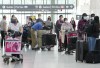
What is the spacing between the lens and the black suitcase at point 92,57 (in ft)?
39.5

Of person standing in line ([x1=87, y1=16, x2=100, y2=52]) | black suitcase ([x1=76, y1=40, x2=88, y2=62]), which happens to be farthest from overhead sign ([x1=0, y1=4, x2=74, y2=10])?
person standing in line ([x1=87, y1=16, x2=100, y2=52])

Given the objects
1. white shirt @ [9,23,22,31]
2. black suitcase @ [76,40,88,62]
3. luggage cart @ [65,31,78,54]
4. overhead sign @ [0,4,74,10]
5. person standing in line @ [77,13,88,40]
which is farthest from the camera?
overhead sign @ [0,4,74,10]

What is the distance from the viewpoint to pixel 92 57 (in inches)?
475

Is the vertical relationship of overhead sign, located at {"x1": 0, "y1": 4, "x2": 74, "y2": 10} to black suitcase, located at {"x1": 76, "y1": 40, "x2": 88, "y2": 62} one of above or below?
above

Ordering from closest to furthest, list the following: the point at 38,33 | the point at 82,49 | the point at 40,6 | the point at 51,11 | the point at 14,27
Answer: the point at 82,49
the point at 14,27
the point at 38,33
the point at 40,6
the point at 51,11

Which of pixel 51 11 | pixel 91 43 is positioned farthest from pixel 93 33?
pixel 51 11

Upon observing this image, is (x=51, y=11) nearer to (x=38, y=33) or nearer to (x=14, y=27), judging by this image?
(x=38, y=33)

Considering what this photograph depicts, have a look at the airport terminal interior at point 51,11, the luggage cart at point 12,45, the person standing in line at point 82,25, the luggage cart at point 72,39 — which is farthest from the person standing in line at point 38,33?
the luggage cart at point 12,45

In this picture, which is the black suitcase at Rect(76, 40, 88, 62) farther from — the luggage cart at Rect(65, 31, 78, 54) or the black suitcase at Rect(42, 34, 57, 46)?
the black suitcase at Rect(42, 34, 57, 46)

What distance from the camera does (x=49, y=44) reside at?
16.9 metres

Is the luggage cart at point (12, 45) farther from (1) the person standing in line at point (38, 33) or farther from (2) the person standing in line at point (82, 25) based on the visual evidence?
(1) the person standing in line at point (38, 33)

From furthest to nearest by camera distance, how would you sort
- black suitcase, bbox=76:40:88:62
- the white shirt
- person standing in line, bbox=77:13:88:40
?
person standing in line, bbox=77:13:88:40 → the white shirt → black suitcase, bbox=76:40:88:62

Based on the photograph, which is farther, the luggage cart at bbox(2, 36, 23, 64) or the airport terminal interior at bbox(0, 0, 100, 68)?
the airport terminal interior at bbox(0, 0, 100, 68)

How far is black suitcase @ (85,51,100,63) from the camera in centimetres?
1205
